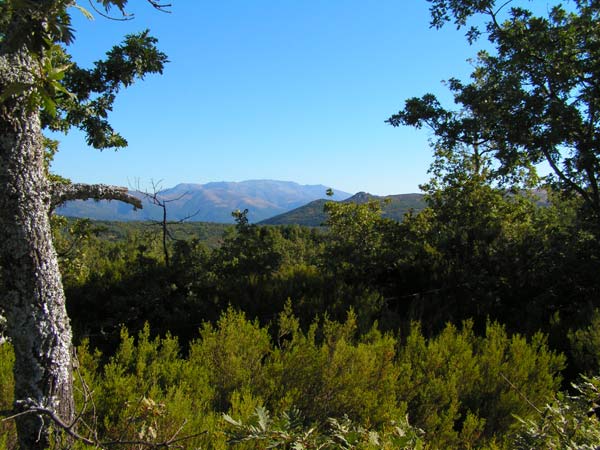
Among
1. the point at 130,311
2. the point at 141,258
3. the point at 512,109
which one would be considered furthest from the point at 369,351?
the point at 512,109

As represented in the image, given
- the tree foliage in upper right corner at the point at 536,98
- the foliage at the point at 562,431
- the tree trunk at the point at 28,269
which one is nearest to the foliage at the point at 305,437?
the foliage at the point at 562,431

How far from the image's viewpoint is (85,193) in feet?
9.60

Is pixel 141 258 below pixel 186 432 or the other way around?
the other way around

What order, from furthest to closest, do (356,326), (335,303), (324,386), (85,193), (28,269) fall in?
(335,303), (356,326), (324,386), (85,193), (28,269)

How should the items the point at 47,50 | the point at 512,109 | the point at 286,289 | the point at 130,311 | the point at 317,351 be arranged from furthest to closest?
the point at 512,109, the point at 286,289, the point at 130,311, the point at 317,351, the point at 47,50

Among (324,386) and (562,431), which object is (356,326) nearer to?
(324,386)

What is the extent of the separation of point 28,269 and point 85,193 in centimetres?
81

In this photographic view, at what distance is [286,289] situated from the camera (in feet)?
21.8

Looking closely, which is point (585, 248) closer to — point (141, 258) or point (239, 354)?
point (239, 354)

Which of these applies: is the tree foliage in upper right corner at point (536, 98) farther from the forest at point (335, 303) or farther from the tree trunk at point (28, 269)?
the tree trunk at point (28, 269)

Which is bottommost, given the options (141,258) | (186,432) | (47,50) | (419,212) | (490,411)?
Result: (490,411)

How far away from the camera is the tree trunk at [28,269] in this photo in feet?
7.24

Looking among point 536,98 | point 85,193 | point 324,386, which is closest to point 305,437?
point 324,386

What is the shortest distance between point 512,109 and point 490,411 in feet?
18.7
